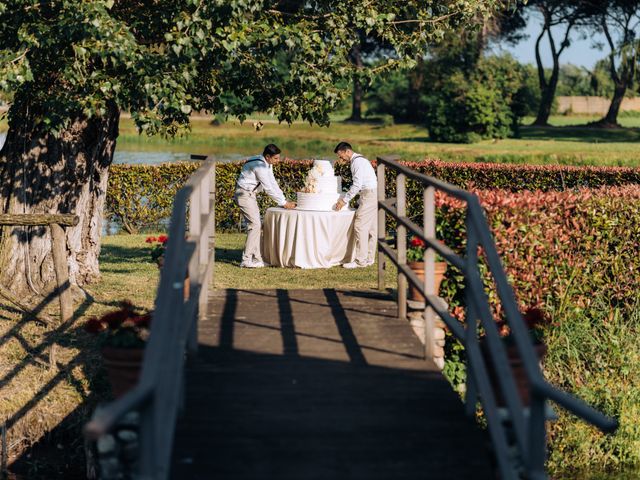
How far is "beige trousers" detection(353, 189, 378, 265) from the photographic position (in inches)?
565

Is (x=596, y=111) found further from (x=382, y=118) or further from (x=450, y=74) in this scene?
(x=450, y=74)

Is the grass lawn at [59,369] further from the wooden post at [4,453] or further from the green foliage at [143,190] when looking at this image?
the green foliage at [143,190]

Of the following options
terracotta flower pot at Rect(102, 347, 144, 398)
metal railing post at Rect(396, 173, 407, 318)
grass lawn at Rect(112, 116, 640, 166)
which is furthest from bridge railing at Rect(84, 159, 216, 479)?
grass lawn at Rect(112, 116, 640, 166)

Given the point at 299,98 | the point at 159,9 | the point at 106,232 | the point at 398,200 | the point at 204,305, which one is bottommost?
the point at 106,232

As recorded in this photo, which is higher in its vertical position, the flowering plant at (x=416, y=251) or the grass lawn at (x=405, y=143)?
the flowering plant at (x=416, y=251)

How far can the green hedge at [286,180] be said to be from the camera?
20172mm

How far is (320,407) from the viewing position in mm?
6184

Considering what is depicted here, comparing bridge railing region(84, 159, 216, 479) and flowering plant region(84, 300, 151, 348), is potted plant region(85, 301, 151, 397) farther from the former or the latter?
bridge railing region(84, 159, 216, 479)

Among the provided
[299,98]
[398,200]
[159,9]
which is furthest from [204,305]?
[299,98]

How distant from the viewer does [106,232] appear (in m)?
22.5

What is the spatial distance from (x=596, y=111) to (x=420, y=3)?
7927 centimetres

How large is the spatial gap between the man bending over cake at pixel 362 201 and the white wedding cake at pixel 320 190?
160 mm

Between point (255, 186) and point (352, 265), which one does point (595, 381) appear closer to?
point (352, 265)

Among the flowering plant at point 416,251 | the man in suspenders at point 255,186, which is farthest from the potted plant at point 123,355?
the man in suspenders at point 255,186
